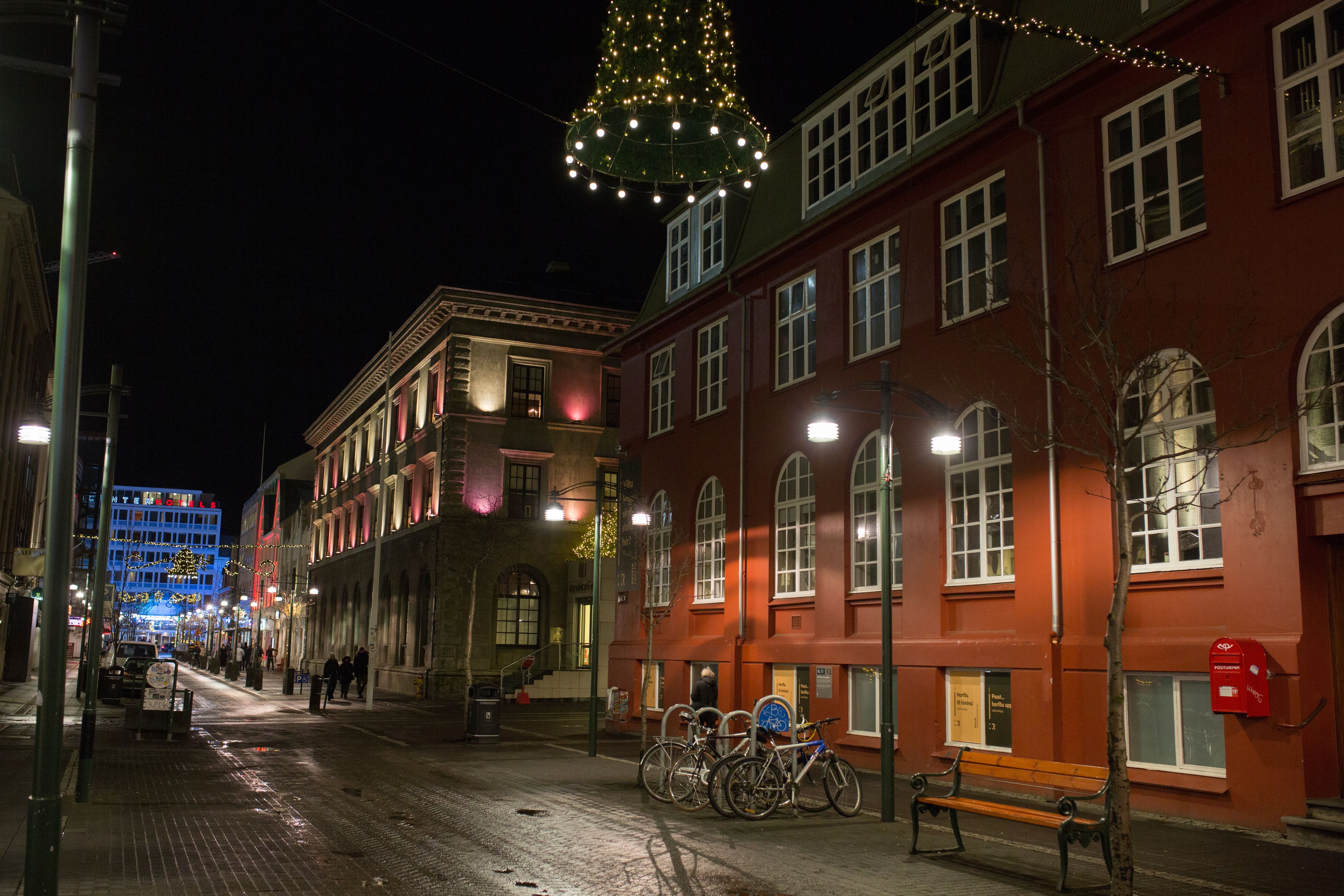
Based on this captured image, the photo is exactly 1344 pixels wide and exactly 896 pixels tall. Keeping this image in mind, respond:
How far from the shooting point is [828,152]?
22.8 metres

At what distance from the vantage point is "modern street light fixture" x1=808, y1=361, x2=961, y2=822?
1348 cm

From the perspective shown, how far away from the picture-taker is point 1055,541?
1575 centimetres

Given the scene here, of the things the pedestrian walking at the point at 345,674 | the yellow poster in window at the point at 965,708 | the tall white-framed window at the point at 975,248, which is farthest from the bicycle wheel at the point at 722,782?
the pedestrian walking at the point at 345,674

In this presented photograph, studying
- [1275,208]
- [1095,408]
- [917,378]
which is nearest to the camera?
[1095,408]

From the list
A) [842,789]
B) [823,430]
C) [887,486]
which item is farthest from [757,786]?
[823,430]

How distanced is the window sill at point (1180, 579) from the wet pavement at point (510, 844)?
2.84 meters

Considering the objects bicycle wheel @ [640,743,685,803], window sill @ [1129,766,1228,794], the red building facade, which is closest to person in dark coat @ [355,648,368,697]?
the red building facade

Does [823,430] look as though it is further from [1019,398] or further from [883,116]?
[883,116]

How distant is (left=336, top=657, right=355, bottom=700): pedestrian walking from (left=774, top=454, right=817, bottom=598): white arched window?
2389 centimetres

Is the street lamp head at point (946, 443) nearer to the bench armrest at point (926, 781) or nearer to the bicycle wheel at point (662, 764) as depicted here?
the bench armrest at point (926, 781)

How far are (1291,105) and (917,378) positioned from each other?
278 inches

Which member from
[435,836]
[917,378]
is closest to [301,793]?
[435,836]

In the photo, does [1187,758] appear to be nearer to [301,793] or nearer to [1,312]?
[301,793]

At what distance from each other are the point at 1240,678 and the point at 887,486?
4355mm
